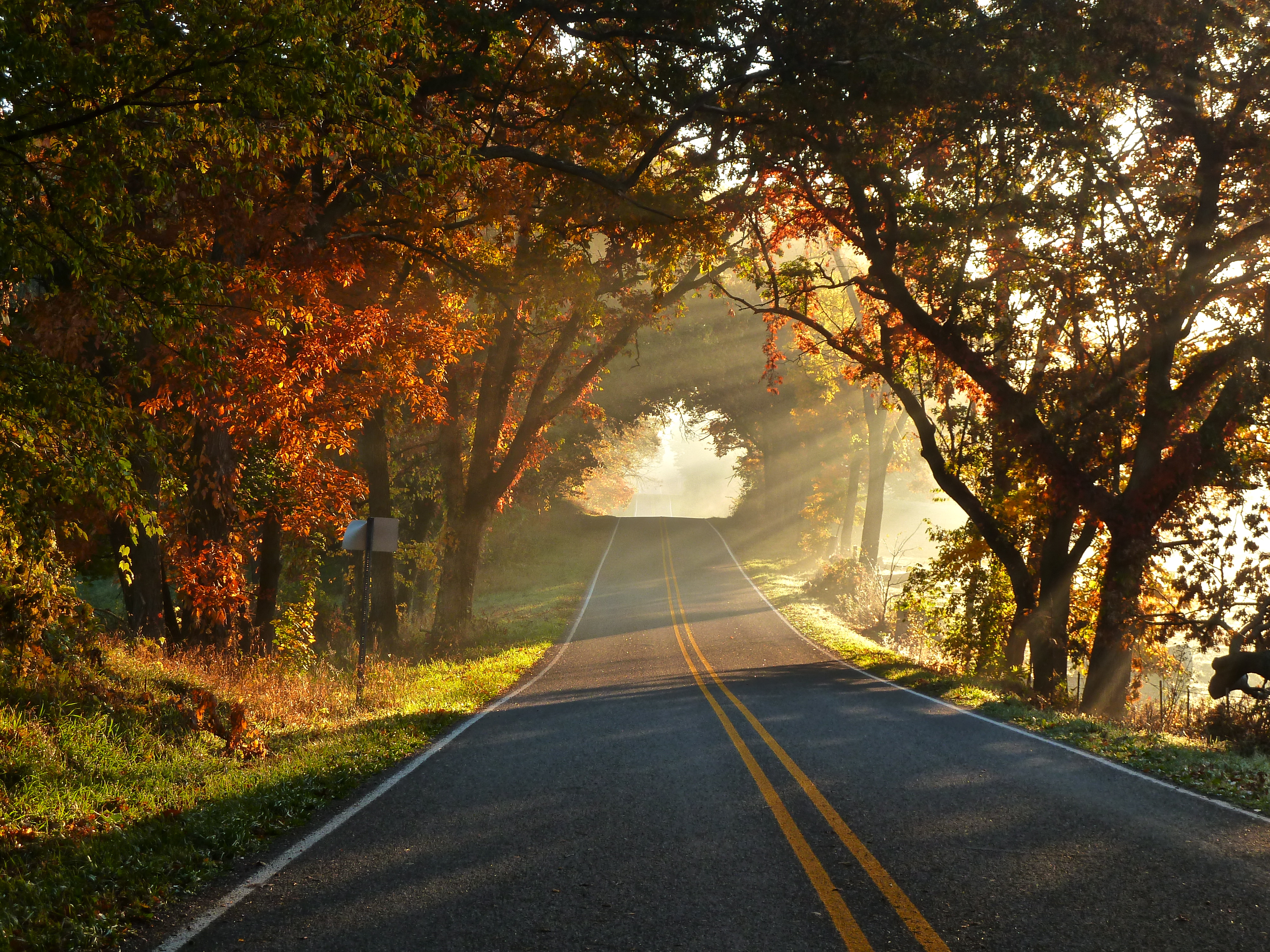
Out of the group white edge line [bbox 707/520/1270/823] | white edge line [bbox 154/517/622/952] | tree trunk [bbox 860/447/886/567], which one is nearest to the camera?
white edge line [bbox 154/517/622/952]

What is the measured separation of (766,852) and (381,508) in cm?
1861

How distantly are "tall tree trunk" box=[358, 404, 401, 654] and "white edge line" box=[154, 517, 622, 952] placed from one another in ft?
36.0

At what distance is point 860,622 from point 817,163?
16.7 m

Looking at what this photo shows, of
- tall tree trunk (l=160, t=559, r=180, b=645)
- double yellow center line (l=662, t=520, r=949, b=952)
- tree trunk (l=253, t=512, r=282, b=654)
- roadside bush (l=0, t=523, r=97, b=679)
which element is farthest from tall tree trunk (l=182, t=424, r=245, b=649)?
double yellow center line (l=662, t=520, r=949, b=952)

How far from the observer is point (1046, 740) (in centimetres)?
1095

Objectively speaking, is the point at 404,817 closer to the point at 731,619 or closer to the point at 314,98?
the point at 314,98

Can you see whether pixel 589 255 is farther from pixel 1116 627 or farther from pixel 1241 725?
pixel 1241 725

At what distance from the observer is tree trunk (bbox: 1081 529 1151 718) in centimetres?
1577

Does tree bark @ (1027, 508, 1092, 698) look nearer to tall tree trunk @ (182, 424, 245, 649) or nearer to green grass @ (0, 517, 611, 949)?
green grass @ (0, 517, 611, 949)

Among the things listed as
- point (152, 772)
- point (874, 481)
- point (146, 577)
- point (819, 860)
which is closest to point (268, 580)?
point (146, 577)

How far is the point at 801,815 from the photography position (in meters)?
7.24

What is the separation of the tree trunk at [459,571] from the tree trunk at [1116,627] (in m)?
13.1

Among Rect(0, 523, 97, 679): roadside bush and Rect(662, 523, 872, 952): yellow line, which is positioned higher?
Rect(0, 523, 97, 679): roadside bush

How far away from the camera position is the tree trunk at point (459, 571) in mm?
22844
